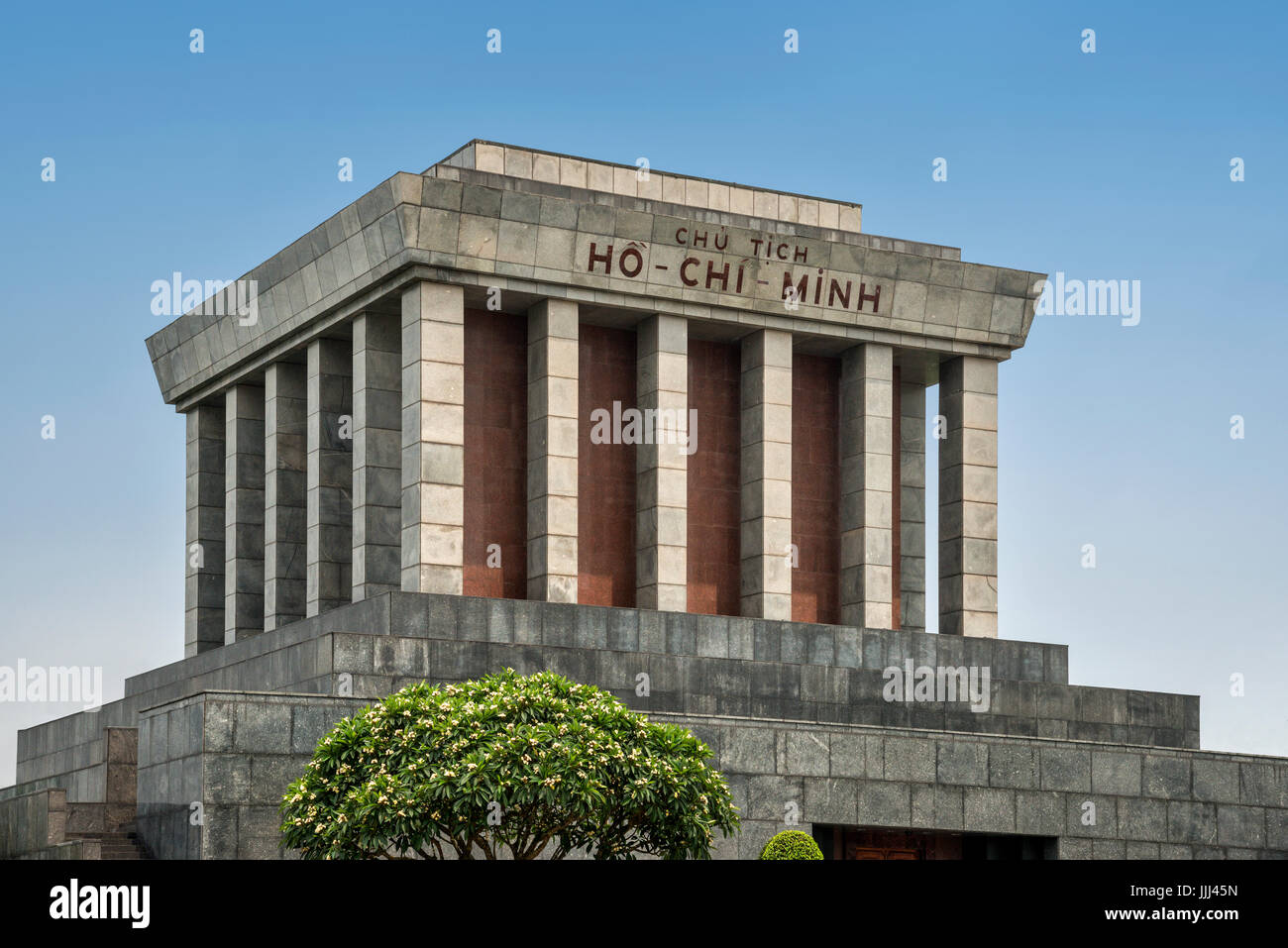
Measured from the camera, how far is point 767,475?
125ft

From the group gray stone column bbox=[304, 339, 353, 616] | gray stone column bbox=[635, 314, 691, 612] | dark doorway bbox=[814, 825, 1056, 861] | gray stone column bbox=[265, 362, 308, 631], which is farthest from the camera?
gray stone column bbox=[265, 362, 308, 631]

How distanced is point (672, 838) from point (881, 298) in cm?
1660

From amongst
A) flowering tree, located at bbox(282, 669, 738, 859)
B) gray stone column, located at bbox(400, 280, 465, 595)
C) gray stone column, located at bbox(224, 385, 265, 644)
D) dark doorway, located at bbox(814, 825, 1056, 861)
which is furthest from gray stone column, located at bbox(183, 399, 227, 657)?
flowering tree, located at bbox(282, 669, 738, 859)

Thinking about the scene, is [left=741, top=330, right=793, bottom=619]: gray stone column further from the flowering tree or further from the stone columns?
the flowering tree

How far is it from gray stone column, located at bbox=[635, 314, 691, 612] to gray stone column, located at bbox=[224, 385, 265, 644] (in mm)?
8836

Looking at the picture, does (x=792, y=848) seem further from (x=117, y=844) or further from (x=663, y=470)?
(x=663, y=470)

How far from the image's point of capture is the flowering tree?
24766 millimetres

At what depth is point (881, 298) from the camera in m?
39.7

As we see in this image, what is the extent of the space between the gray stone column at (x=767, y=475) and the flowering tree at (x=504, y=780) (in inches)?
453

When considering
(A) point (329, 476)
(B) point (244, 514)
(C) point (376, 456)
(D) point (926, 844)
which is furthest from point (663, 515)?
(B) point (244, 514)

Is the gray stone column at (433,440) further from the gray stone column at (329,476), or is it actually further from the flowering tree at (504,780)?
the flowering tree at (504,780)

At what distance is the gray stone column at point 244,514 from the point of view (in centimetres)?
4181

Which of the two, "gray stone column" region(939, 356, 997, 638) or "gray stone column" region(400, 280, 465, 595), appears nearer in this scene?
"gray stone column" region(400, 280, 465, 595)
